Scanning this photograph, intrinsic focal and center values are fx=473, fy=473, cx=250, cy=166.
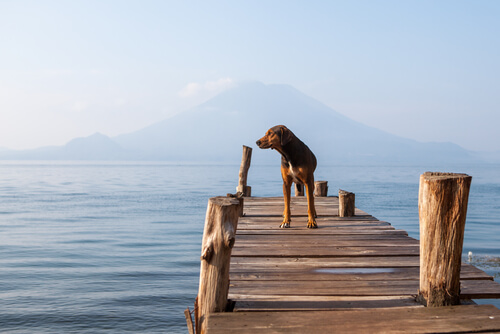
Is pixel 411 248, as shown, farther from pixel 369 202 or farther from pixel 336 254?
pixel 369 202

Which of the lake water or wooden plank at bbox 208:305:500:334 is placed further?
the lake water

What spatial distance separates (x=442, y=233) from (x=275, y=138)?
3.52 meters

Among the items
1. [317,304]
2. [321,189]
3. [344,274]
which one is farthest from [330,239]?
[321,189]

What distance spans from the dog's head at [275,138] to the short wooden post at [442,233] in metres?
3.28

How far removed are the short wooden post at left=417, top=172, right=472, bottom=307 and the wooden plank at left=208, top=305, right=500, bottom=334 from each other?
0.54 ft

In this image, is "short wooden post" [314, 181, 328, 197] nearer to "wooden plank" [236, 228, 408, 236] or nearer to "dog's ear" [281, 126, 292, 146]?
"wooden plank" [236, 228, 408, 236]

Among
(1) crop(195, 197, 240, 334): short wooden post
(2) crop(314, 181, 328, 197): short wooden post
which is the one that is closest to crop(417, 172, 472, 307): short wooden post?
(1) crop(195, 197, 240, 334): short wooden post

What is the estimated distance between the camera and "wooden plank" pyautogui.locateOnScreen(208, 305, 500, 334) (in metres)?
3.45

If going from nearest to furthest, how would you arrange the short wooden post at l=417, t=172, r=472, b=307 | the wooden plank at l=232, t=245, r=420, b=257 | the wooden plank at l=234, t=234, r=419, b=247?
1. the short wooden post at l=417, t=172, r=472, b=307
2. the wooden plank at l=232, t=245, r=420, b=257
3. the wooden plank at l=234, t=234, r=419, b=247

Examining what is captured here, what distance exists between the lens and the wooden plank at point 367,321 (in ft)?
11.3

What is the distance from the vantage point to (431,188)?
150 inches

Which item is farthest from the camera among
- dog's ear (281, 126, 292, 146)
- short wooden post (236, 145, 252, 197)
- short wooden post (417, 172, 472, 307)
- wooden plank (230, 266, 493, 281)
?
short wooden post (236, 145, 252, 197)

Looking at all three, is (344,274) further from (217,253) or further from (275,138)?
(275,138)

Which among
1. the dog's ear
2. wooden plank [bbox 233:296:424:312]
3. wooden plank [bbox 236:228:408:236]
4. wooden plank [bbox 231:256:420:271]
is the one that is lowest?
wooden plank [bbox 233:296:424:312]
